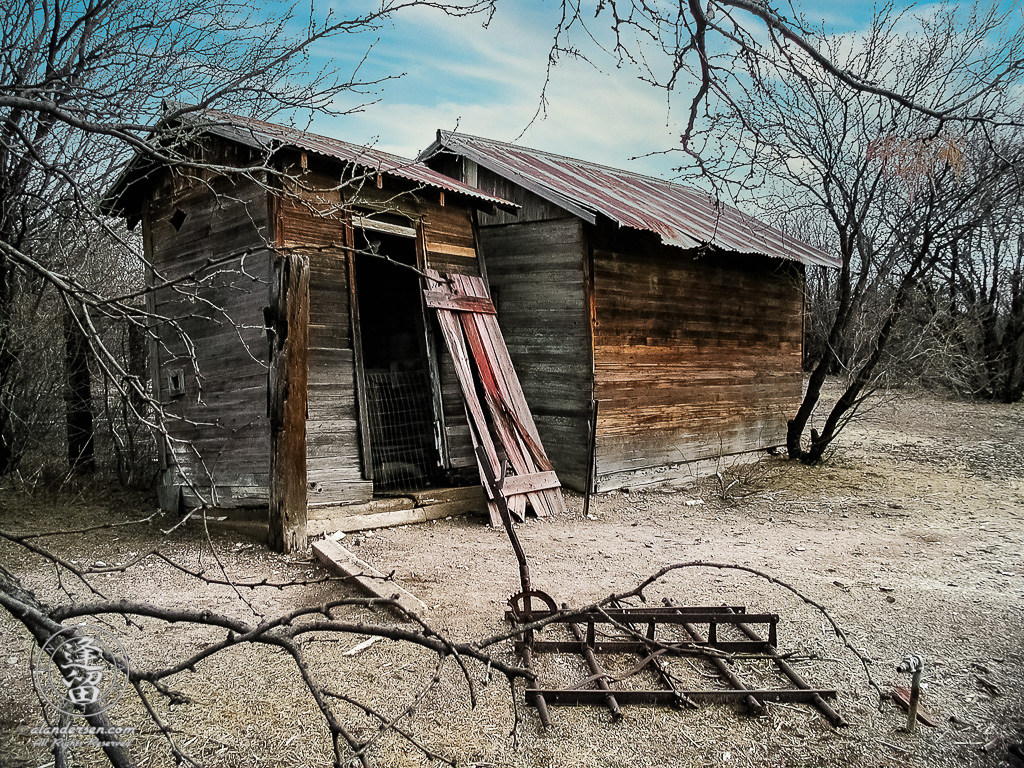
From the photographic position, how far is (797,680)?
3711 millimetres

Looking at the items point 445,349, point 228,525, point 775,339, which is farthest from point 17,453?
point 775,339

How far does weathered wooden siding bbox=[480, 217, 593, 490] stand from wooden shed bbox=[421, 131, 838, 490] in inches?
0.6

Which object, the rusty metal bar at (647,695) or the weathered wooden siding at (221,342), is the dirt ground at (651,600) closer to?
the rusty metal bar at (647,695)

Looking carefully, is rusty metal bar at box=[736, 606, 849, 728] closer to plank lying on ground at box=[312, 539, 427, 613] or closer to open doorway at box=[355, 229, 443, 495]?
plank lying on ground at box=[312, 539, 427, 613]

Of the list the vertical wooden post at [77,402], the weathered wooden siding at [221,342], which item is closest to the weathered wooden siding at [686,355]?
the weathered wooden siding at [221,342]

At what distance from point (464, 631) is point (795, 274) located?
1040 cm

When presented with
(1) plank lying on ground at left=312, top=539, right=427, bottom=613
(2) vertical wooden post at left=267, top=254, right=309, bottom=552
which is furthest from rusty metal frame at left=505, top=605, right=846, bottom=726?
(2) vertical wooden post at left=267, top=254, right=309, bottom=552

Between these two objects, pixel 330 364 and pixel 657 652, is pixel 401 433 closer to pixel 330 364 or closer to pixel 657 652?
pixel 330 364

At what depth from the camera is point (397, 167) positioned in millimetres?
7617

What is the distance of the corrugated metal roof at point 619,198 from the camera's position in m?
8.66

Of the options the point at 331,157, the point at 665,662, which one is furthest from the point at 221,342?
the point at 665,662

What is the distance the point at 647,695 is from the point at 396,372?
6.08 m

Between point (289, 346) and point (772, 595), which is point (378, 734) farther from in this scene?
point (289, 346)

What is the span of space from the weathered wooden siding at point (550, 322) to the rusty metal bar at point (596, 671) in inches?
188
